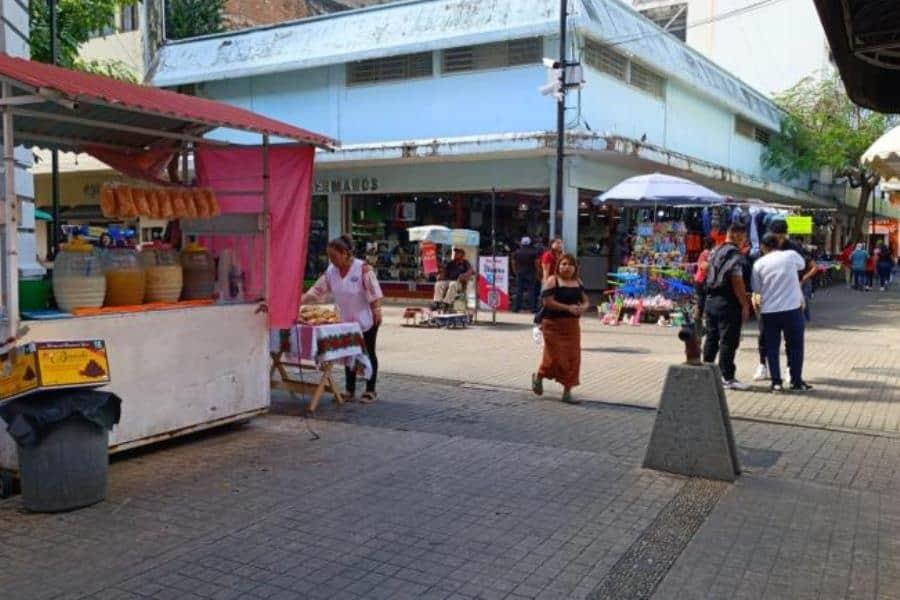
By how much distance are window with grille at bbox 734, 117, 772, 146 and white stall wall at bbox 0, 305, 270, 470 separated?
81.6ft

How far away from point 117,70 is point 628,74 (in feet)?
39.5

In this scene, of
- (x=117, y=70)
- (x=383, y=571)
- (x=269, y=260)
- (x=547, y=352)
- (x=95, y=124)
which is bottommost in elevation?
(x=383, y=571)

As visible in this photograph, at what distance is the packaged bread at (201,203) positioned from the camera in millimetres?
6941

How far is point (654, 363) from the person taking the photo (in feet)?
36.6

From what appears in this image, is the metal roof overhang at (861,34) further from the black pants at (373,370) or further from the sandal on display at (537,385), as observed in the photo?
the black pants at (373,370)

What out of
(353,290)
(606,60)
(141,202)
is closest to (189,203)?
(141,202)

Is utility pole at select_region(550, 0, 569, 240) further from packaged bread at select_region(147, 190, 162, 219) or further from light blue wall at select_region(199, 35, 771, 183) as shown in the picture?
packaged bread at select_region(147, 190, 162, 219)

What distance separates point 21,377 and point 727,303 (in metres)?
7.07

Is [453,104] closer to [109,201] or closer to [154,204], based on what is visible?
[154,204]

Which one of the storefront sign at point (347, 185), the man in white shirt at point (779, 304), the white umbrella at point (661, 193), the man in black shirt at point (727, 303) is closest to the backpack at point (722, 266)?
the man in black shirt at point (727, 303)

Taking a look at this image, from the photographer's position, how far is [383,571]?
4184 millimetres

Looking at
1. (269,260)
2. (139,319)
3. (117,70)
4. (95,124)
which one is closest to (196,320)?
(139,319)

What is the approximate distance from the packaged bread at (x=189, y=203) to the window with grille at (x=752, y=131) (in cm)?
2490

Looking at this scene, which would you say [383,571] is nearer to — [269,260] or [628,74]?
[269,260]
